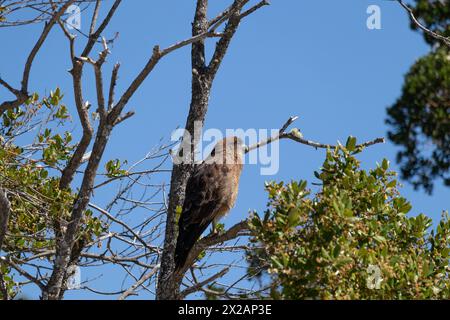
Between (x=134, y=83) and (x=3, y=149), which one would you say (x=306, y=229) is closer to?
(x=134, y=83)

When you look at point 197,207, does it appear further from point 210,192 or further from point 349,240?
point 349,240

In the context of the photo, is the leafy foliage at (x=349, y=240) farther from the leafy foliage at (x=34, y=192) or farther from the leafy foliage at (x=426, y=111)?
the leafy foliage at (x=426, y=111)

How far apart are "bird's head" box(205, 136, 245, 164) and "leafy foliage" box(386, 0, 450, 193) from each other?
7853 mm

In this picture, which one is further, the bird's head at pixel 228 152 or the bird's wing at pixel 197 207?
the bird's head at pixel 228 152

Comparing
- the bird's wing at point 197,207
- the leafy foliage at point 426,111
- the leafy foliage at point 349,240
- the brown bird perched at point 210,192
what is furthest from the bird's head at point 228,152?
the leafy foliage at point 426,111

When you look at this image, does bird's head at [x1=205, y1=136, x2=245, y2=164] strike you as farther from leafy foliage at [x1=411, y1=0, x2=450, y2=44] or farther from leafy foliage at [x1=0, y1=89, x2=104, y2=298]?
leafy foliage at [x1=411, y1=0, x2=450, y2=44]

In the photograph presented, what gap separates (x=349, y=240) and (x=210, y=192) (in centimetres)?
309

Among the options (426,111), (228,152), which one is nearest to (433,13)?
(426,111)

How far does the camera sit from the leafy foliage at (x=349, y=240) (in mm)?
4145

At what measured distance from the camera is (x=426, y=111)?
15.1m

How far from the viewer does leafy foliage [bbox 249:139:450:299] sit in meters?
4.14

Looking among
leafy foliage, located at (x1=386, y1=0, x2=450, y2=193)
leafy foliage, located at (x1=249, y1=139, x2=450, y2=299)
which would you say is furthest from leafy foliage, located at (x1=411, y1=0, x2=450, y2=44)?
leafy foliage, located at (x1=249, y1=139, x2=450, y2=299)

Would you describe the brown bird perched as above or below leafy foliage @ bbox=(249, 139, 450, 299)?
above
